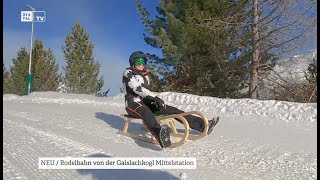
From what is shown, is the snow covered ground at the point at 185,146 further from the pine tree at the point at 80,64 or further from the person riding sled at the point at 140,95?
the pine tree at the point at 80,64

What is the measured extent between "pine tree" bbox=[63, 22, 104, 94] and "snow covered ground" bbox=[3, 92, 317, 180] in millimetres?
19432

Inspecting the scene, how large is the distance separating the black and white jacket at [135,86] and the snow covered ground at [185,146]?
0.67m

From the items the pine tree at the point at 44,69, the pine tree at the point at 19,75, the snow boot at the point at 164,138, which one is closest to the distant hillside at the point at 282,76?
the snow boot at the point at 164,138

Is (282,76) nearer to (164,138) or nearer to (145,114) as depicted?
(145,114)

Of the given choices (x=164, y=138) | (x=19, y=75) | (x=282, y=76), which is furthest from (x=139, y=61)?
(x=19, y=75)

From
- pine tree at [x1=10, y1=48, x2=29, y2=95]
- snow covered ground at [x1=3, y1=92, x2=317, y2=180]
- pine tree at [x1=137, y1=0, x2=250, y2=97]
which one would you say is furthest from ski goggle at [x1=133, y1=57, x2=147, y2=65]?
pine tree at [x1=10, y1=48, x2=29, y2=95]

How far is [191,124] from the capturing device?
5.44 m

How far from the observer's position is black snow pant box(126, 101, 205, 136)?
4.98 m

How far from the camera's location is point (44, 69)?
28594mm

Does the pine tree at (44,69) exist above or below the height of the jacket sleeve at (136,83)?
above

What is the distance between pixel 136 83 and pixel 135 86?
50 millimetres

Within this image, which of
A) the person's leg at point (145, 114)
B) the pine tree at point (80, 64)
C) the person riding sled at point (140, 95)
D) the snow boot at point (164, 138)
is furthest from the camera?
the pine tree at point (80, 64)

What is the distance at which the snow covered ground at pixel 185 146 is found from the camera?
150 inches

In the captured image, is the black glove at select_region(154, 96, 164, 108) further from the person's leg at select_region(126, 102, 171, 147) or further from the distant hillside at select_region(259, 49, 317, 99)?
the distant hillside at select_region(259, 49, 317, 99)
